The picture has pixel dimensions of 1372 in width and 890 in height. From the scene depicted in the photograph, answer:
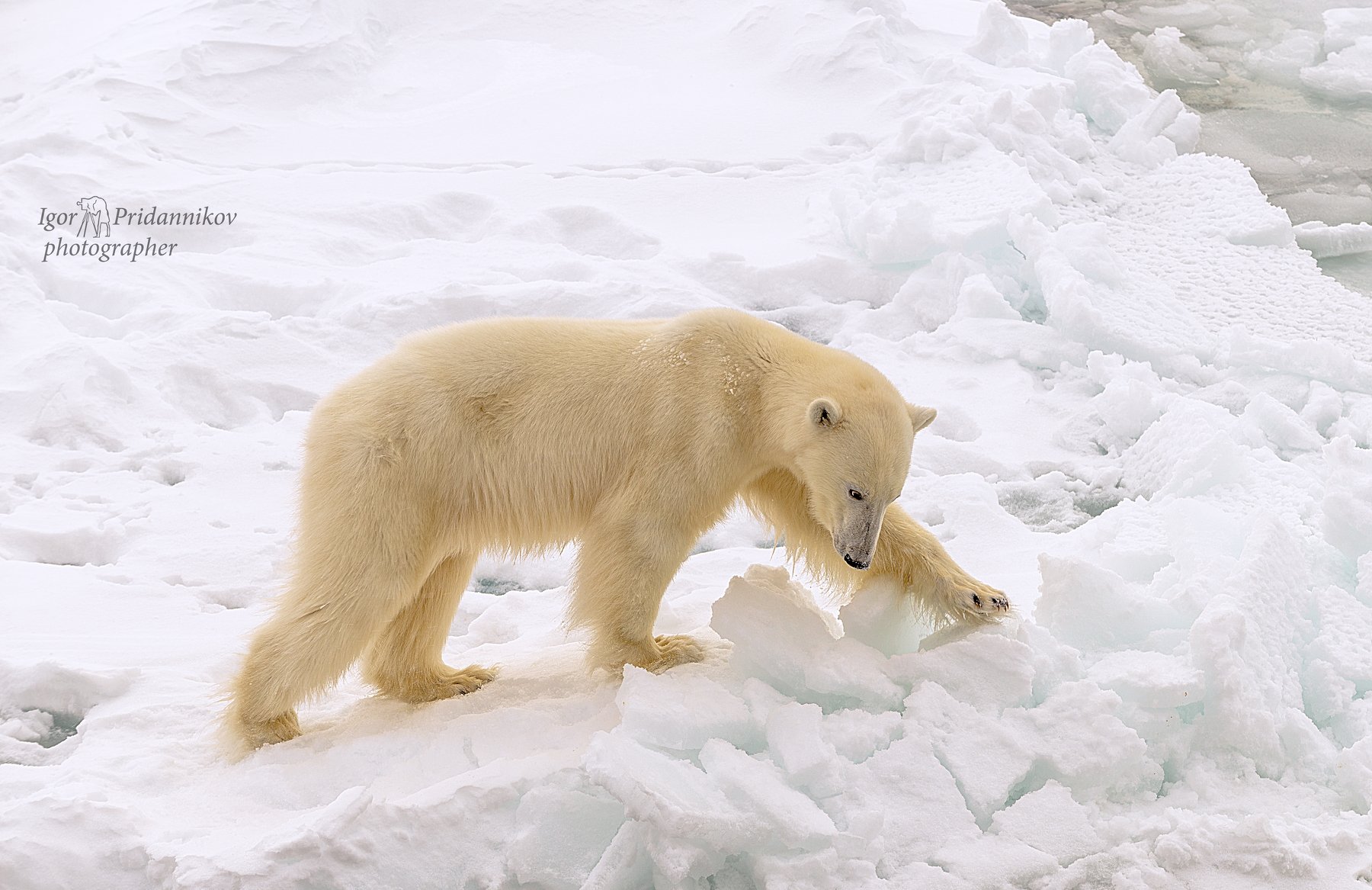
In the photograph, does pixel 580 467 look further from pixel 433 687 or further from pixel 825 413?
pixel 433 687

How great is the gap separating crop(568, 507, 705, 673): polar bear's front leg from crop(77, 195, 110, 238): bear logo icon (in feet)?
13.9

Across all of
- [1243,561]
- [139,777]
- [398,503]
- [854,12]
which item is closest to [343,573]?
[398,503]

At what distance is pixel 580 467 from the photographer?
3059mm

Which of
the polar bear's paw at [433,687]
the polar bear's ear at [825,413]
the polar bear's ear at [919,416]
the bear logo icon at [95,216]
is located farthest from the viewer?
the bear logo icon at [95,216]

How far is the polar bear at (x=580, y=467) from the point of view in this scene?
2900 mm

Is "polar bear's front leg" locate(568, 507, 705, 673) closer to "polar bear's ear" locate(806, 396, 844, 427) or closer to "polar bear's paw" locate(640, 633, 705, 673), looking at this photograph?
"polar bear's paw" locate(640, 633, 705, 673)

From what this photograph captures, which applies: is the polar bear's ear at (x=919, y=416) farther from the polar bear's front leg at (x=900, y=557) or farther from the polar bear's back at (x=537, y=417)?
the polar bear's back at (x=537, y=417)

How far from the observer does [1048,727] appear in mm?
2836

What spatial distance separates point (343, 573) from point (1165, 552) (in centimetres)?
235

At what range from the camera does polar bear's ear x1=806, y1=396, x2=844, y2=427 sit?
285cm

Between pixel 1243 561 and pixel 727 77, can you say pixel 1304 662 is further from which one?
pixel 727 77

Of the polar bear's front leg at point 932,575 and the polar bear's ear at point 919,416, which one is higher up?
the polar bear's ear at point 919,416

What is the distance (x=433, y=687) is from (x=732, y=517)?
169 centimetres

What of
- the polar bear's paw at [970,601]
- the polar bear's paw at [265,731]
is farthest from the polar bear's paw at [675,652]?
the polar bear's paw at [265,731]
